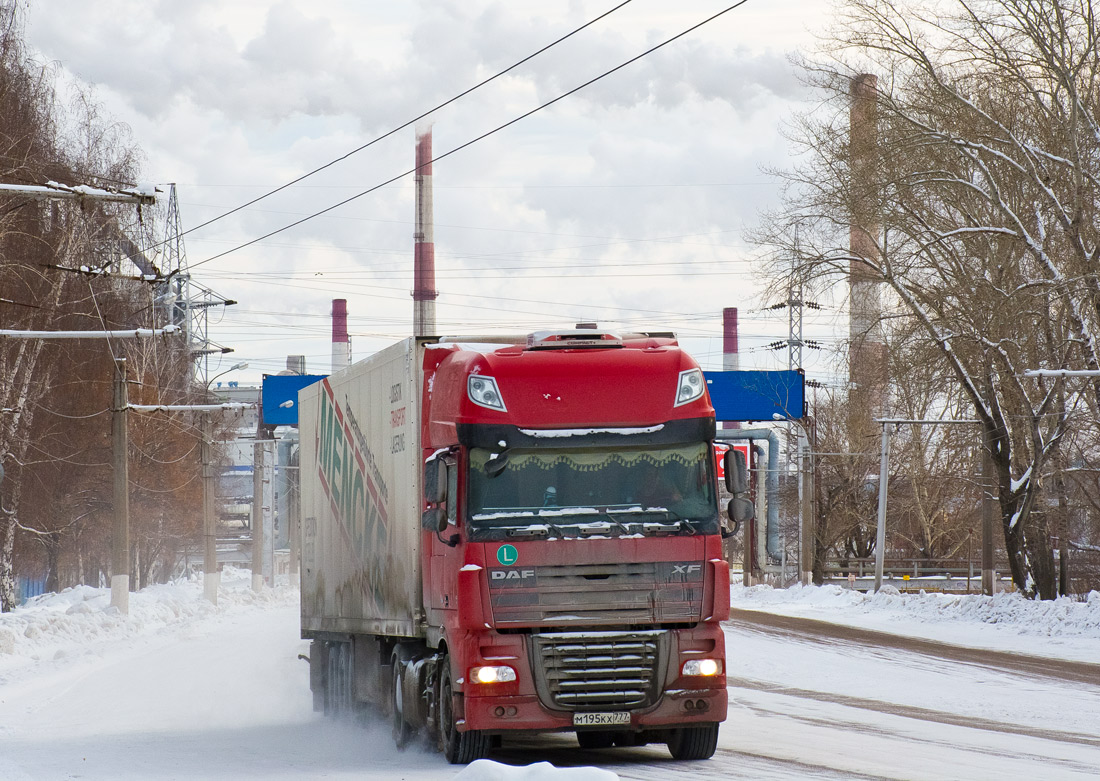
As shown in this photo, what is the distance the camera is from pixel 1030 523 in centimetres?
3628

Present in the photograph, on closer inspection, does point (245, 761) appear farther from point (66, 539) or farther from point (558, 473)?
point (66, 539)

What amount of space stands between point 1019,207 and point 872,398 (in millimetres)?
9391

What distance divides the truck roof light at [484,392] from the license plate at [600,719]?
2.42m

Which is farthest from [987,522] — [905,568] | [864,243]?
[905,568]

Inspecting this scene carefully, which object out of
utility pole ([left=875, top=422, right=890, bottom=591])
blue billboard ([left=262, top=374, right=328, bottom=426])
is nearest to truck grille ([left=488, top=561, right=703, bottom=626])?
utility pole ([left=875, top=422, right=890, bottom=591])

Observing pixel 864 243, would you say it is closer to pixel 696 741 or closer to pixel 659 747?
pixel 659 747

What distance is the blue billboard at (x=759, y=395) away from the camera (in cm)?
5262

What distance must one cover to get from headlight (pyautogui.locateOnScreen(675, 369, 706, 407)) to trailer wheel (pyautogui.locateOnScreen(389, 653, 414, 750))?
3744 mm

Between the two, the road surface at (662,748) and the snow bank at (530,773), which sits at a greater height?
the snow bank at (530,773)

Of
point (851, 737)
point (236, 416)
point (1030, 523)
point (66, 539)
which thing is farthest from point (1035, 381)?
point (236, 416)

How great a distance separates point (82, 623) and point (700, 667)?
74.4ft

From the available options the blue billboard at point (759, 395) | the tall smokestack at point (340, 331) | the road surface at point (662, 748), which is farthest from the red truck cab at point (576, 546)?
the tall smokestack at point (340, 331)

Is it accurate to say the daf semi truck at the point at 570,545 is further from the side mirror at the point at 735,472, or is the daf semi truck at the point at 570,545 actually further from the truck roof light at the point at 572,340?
the side mirror at the point at 735,472

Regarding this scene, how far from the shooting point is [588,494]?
37.7 ft
